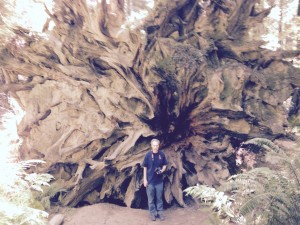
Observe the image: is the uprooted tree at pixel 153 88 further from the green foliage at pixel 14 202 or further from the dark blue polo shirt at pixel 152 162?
the green foliage at pixel 14 202

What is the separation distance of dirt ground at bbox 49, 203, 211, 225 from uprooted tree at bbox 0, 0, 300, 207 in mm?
314

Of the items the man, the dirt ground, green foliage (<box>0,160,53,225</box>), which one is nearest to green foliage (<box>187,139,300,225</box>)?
the man

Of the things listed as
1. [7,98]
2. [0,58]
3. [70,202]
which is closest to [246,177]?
[70,202]

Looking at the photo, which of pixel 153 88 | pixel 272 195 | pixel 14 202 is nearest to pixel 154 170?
pixel 153 88

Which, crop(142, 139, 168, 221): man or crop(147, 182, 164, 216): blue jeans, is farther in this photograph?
crop(147, 182, 164, 216): blue jeans

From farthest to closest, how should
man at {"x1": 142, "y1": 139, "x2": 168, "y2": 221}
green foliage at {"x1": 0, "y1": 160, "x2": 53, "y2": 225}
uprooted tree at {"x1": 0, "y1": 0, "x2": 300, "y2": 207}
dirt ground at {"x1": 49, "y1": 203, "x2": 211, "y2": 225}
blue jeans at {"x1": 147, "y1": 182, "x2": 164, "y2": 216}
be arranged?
uprooted tree at {"x1": 0, "y1": 0, "x2": 300, "y2": 207} → dirt ground at {"x1": 49, "y1": 203, "x2": 211, "y2": 225} → blue jeans at {"x1": 147, "y1": 182, "x2": 164, "y2": 216} → man at {"x1": 142, "y1": 139, "x2": 168, "y2": 221} → green foliage at {"x1": 0, "y1": 160, "x2": 53, "y2": 225}

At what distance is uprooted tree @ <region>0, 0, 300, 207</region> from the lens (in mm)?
6258

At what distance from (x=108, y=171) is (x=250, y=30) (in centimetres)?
474

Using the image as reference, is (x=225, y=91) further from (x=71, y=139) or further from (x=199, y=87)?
(x=71, y=139)

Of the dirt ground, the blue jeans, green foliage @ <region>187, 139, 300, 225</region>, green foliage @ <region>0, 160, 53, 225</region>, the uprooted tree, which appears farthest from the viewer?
the uprooted tree

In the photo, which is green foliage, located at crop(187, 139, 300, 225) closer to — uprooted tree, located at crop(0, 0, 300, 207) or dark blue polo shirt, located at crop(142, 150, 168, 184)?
dark blue polo shirt, located at crop(142, 150, 168, 184)

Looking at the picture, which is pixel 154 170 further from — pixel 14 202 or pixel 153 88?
pixel 14 202

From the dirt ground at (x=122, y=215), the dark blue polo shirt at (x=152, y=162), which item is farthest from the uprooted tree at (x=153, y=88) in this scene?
the dark blue polo shirt at (x=152, y=162)

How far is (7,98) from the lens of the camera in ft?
39.7
